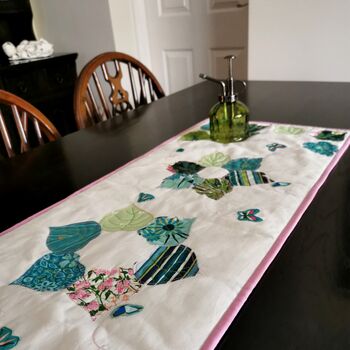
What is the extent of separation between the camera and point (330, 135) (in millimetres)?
828

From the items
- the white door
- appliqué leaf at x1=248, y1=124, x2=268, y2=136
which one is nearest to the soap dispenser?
appliqué leaf at x1=248, y1=124, x2=268, y2=136

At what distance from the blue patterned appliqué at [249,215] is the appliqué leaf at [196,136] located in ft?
1.16

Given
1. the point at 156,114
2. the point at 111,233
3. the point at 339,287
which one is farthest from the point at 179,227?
the point at 156,114

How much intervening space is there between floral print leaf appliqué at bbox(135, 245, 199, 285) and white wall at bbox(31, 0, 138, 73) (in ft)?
6.74

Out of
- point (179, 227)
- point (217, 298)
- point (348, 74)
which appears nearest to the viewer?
point (217, 298)

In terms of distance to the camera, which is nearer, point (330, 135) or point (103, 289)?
point (103, 289)

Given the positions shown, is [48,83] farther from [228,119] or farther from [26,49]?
[228,119]

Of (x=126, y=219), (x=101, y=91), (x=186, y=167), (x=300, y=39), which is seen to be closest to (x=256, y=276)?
(x=126, y=219)

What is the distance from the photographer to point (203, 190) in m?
0.65

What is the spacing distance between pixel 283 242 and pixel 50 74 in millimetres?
2232

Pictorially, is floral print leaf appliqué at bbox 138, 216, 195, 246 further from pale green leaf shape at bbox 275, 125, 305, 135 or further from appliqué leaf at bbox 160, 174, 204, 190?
pale green leaf shape at bbox 275, 125, 305, 135

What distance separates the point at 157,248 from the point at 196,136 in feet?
1.48

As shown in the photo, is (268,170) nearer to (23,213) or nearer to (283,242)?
(283,242)

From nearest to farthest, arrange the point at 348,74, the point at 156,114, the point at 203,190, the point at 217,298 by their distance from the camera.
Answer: the point at 217,298 < the point at 203,190 < the point at 156,114 < the point at 348,74
